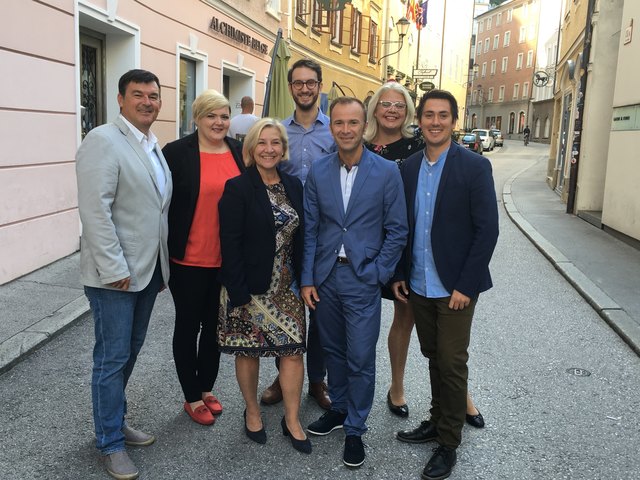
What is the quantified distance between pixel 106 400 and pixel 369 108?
2.15m

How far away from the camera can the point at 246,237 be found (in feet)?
10.2

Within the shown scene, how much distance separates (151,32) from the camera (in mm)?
8977

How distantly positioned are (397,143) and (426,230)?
2.35 feet

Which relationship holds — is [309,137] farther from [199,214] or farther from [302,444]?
[302,444]

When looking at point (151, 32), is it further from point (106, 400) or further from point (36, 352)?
point (106, 400)

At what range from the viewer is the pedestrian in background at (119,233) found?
2.72 meters

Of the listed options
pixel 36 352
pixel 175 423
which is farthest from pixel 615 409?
pixel 36 352

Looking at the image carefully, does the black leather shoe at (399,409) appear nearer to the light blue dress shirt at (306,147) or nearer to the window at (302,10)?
the light blue dress shirt at (306,147)

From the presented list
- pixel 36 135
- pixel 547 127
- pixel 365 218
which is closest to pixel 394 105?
pixel 365 218

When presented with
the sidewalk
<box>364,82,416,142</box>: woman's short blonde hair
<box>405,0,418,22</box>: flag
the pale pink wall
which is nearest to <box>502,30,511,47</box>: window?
<box>405,0,418,22</box>: flag

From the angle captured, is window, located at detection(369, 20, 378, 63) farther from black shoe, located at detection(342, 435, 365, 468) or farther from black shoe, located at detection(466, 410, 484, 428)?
black shoe, located at detection(342, 435, 365, 468)

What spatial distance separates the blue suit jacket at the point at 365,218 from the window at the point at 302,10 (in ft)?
47.5

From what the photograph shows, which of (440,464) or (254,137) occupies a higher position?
(254,137)

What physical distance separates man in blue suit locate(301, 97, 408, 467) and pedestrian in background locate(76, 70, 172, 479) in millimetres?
791
